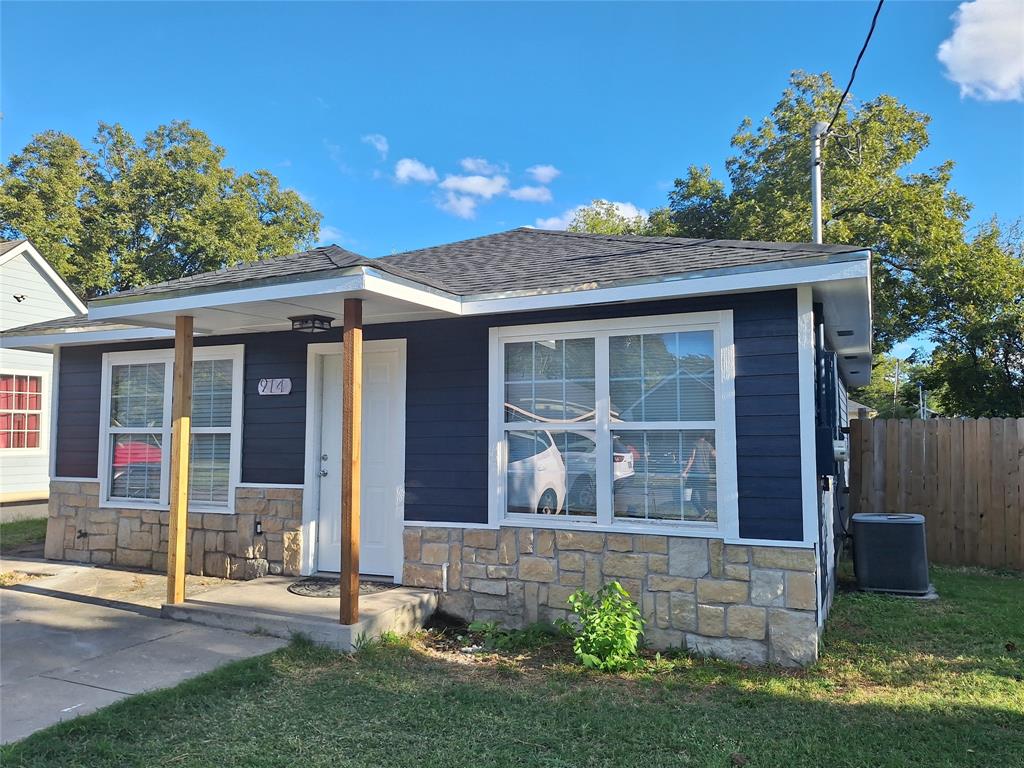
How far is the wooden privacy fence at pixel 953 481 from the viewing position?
7.41m

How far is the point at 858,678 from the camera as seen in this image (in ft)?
13.2

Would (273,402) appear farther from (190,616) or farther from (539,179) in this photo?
(539,179)

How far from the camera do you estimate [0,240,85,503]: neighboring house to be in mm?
11656

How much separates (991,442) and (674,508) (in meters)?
5.06

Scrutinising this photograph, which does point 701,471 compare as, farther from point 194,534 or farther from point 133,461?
point 133,461

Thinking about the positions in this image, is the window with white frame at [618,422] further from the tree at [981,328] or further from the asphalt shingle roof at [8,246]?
the tree at [981,328]

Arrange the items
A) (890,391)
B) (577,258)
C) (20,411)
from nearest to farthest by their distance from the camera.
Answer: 1. (577,258)
2. (20,411)
3. (890,391)

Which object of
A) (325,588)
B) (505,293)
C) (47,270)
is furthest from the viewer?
(47,270)

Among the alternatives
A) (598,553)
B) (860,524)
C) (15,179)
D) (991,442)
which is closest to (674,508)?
(598,553)

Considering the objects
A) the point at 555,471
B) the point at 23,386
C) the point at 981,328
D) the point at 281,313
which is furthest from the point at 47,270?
the point at 981,328

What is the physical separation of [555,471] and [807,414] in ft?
6.05

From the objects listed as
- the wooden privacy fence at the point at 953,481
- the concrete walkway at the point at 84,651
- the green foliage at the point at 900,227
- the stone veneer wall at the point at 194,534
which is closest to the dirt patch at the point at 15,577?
the concrete walkway at the point at 84,651

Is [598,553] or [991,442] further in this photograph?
[991,442]

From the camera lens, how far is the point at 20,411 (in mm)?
11938
